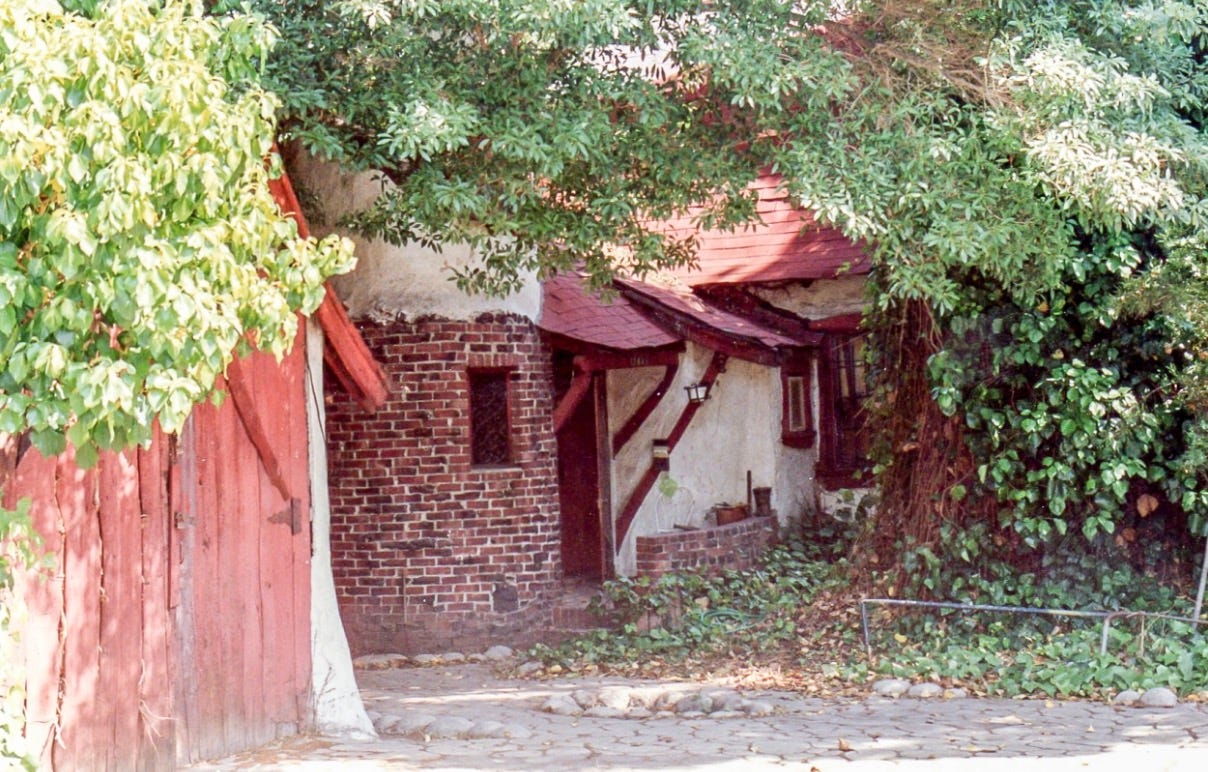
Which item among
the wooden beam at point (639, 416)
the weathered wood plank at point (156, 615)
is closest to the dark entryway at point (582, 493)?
the wooden beam at point (639, 416)

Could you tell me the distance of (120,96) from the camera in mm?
4434

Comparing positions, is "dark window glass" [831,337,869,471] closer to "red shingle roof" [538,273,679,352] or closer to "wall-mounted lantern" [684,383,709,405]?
"wall-mounted lantern" [684,383,709,405]

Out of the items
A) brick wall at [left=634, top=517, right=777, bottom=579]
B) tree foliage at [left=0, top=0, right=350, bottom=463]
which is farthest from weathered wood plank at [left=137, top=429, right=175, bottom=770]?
brick wall at [left=634, top=517, right=777, bottom=579]

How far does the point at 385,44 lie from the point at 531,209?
148 centimetres

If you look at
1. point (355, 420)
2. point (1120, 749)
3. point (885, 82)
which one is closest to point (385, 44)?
point (885, 82)

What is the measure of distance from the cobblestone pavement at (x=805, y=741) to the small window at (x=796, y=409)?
671cm

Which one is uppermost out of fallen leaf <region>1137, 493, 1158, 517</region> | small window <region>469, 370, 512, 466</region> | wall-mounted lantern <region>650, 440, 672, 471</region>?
small window <region>469, 370, 512, 466</region>

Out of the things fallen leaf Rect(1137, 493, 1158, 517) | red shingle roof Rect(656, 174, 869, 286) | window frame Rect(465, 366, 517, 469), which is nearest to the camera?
fallen leaf Rect(1137, 493, 1158, 517)

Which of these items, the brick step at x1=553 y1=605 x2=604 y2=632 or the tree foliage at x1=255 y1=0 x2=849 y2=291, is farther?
the brick step at x1=553 y1=605 x2=604 y2=632

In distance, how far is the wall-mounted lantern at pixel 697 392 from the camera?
47.8ft

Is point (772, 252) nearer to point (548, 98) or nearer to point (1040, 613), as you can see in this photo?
point (1040, 613)

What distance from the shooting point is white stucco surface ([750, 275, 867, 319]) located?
619 inches

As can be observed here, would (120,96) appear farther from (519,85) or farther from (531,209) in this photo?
(531,209)

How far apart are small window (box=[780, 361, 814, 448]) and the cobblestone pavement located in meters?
6.71
